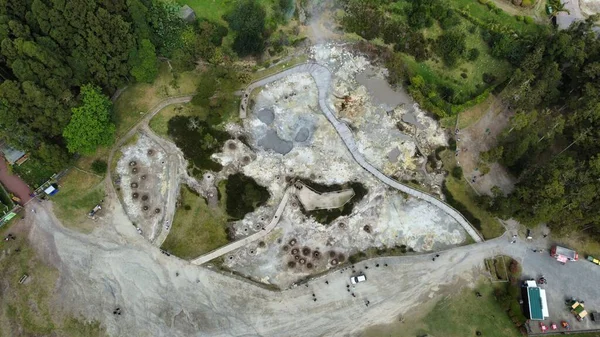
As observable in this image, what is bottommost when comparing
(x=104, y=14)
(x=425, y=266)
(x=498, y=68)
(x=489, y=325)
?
(x=489, y=325)

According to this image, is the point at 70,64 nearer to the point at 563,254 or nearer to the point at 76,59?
the point at 76,59

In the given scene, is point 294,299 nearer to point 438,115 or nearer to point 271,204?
point 271,204

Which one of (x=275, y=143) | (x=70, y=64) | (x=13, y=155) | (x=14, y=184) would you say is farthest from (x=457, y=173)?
(x=14, y=184)

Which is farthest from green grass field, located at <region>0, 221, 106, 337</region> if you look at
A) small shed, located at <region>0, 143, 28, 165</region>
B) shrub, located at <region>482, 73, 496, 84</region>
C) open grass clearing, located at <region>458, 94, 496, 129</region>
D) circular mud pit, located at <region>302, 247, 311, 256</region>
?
shrub, located at <region>482, 73, 496, 84</region>

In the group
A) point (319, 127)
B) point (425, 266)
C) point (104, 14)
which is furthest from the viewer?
point (319, 127)

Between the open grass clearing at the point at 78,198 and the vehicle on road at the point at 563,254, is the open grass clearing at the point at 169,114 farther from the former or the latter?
the vehicle on road at the point at 563,254

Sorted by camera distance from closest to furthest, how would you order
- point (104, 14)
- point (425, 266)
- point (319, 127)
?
point (104, 14), point (425, 266), point (319, 127)

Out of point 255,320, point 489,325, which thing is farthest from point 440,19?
point 255,320
